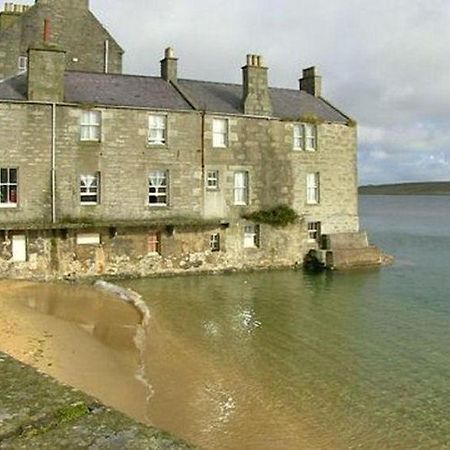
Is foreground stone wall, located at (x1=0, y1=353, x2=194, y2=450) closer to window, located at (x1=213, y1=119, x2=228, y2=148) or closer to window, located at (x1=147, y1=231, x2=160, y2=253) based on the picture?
window, located at (x1=147, y1=231, x2=160, y2=253)

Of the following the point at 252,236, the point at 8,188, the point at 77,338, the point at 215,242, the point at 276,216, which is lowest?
the point at 77,338

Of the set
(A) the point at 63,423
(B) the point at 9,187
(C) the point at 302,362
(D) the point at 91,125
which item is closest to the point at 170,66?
(D) the point at 91,125

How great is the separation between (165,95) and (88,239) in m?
8.84

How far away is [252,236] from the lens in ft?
104

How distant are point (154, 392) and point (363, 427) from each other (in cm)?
462

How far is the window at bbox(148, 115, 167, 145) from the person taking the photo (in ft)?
94.7

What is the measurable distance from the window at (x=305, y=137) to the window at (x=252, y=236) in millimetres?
5242

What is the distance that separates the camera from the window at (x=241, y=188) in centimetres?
3108

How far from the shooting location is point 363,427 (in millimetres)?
11461

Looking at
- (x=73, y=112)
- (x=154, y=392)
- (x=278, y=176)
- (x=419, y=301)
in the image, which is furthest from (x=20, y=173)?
(x=419, y=301)

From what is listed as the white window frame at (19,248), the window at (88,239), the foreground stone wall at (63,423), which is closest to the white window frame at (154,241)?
the window at (88,239)

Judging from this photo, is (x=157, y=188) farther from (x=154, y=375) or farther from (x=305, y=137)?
(x=154, y=375)

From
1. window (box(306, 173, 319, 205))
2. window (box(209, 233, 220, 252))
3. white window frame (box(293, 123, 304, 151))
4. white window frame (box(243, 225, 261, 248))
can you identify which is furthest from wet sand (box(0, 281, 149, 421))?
white window frame (box(293, 123, 304, 151))

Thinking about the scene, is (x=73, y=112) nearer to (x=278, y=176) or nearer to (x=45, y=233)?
(x=45, y=233)
